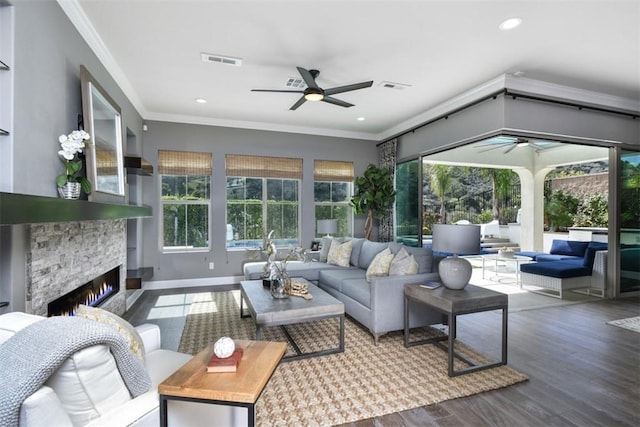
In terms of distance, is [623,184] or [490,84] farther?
[623,184]

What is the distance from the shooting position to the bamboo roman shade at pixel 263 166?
237 inches

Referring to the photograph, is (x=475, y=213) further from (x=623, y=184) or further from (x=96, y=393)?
(x=96, y=393)

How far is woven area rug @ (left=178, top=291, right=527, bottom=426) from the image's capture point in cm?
212

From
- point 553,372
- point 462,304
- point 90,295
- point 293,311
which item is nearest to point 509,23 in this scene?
point 462,304

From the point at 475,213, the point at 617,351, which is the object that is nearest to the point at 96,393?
the point at 617,351

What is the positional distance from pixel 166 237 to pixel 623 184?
7.46m

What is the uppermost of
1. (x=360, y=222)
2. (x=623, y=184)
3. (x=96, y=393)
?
(x=623, y=184)

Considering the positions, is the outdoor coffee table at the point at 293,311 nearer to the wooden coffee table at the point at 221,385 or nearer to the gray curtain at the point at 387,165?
the wooden coffee table at the point at 221,385

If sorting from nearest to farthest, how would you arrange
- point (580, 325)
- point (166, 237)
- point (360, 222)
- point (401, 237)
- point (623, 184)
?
point (580, 325)
point (623, 184)
point (166, 237)
point (401, 237)
point (360, 222)

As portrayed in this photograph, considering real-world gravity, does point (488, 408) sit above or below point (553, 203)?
below

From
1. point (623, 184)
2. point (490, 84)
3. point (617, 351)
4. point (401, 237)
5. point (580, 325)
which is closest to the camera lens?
point (617, 351)

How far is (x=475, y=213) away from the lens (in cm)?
1297

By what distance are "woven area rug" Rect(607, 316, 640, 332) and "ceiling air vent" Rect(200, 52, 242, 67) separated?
5256mm

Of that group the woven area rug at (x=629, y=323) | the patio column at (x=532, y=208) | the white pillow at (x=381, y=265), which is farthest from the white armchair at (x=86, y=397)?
the patio column at (x=532, y=208)
